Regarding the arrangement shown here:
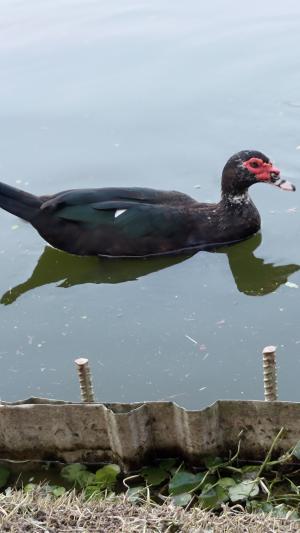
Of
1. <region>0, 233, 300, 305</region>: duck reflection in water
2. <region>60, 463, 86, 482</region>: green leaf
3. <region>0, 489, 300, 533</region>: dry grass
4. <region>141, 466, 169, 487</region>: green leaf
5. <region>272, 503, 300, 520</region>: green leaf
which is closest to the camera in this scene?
<region>0, 489, 300, 533</region>: dry grass

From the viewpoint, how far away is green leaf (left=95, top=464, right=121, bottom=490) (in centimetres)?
466

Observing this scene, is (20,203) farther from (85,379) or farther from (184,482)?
(184,482)

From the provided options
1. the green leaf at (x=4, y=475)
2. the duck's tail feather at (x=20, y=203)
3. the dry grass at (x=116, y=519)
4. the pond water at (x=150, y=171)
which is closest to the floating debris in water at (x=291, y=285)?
the pond water at (x=150, y=171)

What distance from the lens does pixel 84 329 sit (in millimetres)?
6402

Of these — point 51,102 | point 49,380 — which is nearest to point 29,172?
point 51,102

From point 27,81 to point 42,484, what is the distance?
7.88m

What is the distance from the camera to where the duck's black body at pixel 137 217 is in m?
7.27

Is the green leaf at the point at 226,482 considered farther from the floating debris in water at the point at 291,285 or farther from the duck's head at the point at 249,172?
the duck's head at the point at 249,172

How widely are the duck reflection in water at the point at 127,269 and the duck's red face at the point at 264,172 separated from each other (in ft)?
1.63

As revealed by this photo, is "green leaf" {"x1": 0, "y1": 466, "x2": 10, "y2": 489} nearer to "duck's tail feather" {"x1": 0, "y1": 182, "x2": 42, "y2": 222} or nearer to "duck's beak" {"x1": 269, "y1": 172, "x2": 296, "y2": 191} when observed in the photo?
"duck's tail feather" {"x1": 0, "y1": 182, "x2": 42, "y2": 222}

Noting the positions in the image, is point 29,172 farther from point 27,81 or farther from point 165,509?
point 165,509

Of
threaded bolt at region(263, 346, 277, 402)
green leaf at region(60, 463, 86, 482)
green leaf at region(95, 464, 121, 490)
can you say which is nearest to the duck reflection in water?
threaded bolt at region(263, 346, 277, 402)

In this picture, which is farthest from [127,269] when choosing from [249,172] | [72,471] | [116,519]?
[116,519]

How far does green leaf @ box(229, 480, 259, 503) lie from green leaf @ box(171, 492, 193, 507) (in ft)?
0.70
